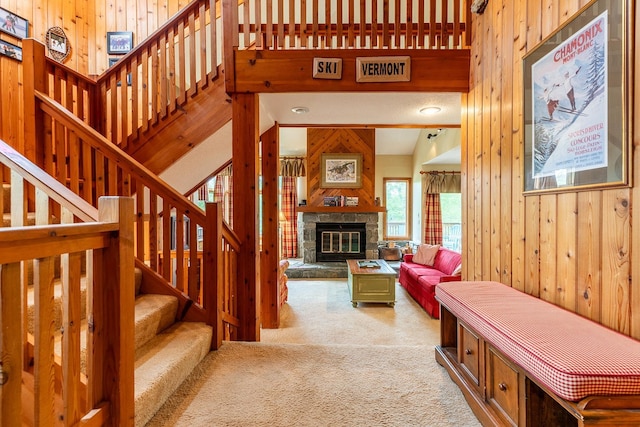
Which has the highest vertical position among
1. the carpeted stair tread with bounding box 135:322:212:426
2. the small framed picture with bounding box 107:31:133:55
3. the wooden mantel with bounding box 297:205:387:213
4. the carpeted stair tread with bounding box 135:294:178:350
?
the small framed picture with bounding box 107:31:133:55

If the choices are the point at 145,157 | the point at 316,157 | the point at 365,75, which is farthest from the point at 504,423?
the point at 316,157

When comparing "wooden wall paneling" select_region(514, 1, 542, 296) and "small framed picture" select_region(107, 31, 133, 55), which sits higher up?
"small framed picture" select_region(107, 31, 133, 55)

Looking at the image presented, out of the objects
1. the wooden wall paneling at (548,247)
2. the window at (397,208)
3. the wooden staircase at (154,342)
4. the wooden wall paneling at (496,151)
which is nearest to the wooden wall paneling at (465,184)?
the wooden wall paneling at (496,151)

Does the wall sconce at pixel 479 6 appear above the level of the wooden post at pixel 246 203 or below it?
above

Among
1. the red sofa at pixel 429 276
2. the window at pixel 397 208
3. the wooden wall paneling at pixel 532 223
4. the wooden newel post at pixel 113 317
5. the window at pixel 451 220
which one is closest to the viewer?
the wooden newel post at pixel 113 317

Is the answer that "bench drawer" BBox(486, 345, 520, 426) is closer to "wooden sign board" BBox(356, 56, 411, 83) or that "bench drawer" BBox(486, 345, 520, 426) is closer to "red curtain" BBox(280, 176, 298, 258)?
"wooden sign board" BBox(356, 56, 411, 83)

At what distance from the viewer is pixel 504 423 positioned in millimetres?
1208

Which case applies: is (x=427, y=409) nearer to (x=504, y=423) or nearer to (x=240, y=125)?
(x=504, y=423)

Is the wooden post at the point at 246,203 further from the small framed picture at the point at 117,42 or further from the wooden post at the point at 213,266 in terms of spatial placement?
the small framed picture at the point at 117,42

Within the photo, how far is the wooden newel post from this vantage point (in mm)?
1083

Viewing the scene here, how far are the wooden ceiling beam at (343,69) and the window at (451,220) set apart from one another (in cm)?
540

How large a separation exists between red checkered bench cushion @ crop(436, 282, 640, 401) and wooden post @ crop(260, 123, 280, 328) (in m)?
2.20

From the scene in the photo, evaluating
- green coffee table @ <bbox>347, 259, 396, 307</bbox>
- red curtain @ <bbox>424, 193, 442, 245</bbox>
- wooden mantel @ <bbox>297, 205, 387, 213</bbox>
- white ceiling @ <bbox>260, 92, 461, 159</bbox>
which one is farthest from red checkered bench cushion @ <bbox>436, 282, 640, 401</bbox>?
red curtain @ <bbox>424, 193, 442, 245</bbox>

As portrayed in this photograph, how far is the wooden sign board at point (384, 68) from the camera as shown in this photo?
96.2 inches
